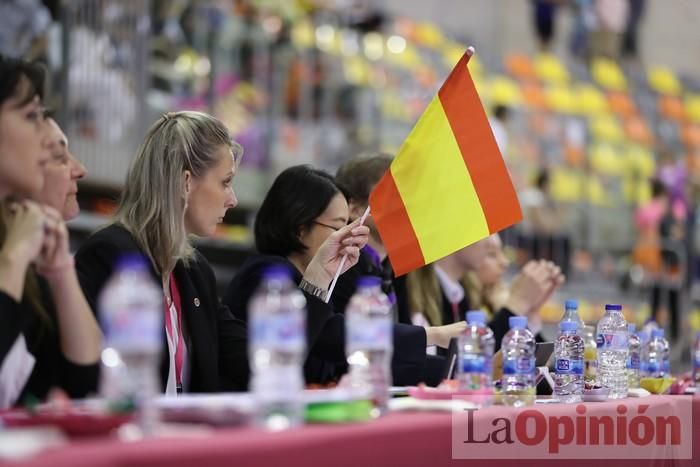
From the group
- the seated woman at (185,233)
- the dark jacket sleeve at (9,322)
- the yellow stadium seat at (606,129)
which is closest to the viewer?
the dark jacket sleeve at (9,322)

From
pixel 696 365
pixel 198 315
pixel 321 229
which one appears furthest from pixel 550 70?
pixel 198 315

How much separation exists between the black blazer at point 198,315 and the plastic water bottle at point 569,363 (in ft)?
2.70

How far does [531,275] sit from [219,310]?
1.40 metres

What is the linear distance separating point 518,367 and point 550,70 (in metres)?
10.4

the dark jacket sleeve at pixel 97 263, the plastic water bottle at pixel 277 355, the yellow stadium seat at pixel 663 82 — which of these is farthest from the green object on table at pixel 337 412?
the yellow stadium seat at pixel 663 82

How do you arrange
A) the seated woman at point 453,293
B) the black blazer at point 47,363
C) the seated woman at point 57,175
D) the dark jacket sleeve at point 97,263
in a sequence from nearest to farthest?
the black blazer at point 47,363 < the seated woman at point 57,175 < the dark jacket sleeve at point 97,263 < the seated woman at point 453,293

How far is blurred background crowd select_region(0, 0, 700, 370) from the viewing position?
7289 millimetres

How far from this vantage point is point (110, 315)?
1.81 metres

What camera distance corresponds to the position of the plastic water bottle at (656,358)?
3.87 meters

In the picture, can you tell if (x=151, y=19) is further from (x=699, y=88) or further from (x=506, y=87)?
(x=699, y=88)

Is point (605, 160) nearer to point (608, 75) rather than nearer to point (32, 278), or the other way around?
point (608, 75)

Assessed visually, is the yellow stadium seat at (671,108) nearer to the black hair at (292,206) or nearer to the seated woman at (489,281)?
the seated woman at (489,281)

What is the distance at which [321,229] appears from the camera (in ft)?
11.8

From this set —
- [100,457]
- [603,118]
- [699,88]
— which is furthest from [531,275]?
[699,88]
